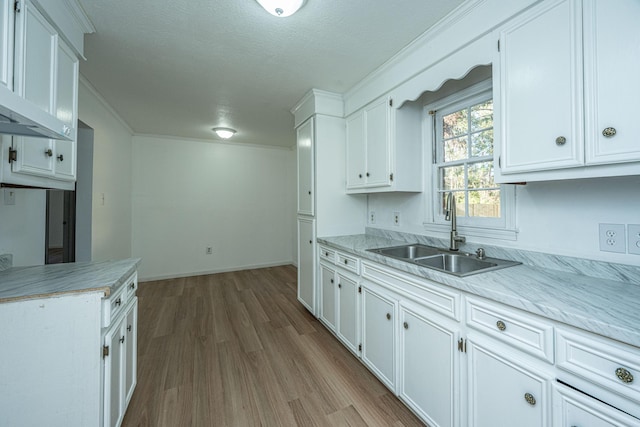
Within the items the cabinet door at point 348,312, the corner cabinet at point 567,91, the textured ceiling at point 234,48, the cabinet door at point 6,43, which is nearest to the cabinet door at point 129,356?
the cabinet door at point 6,43

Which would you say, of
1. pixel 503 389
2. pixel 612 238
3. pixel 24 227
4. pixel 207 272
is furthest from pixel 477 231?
pixel 207 272

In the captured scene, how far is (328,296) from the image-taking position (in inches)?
97.0

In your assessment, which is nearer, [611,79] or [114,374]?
[611,79]

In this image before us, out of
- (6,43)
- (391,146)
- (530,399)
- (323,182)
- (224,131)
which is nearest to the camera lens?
(530,399)

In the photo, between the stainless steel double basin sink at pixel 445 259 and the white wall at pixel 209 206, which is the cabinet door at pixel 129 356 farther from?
the white wall at pixel 209 206

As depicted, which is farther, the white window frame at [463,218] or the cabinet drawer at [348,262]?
the cabinet drawer at [348,262]

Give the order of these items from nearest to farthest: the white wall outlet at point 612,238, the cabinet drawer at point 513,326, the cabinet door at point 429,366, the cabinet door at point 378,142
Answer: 1. the cabinet drawer at point 513,326
2. the white wall outlet at point 612,238
3. the cabinet door at point 429,366
4. the cabinet door at point 378,142

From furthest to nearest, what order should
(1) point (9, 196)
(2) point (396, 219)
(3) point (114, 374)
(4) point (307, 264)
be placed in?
1. (4) point (307, 264)
2. (2) point (396, 219)
3. (1) point (9, 196)
4. (3) point (114, 374)

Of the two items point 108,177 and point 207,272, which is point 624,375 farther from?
point 207,272

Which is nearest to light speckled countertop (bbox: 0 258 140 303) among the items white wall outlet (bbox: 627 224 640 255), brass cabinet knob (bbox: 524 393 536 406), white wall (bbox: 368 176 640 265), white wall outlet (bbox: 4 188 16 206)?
white wall outlet (bbox: 4 188 16 206)

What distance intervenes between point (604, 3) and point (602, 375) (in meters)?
1.35

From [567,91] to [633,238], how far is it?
707mm

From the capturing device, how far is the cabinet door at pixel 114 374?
3.85ft

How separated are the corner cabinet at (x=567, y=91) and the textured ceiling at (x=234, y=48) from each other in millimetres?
558
